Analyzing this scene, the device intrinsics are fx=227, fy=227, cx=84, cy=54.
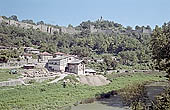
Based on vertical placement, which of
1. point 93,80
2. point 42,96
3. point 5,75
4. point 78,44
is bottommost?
point 42,96

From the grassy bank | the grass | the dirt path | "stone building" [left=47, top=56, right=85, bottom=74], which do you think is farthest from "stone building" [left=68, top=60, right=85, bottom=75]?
the grass

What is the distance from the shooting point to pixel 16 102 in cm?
2198

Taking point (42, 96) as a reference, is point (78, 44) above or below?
above

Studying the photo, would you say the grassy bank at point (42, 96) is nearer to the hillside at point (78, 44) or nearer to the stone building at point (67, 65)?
the stone building at point (67, 65)

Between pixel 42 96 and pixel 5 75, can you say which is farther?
pixel 5 75

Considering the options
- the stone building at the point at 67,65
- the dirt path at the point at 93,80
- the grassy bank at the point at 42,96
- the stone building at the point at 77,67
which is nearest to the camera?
the grassy bank at the point at 42,96

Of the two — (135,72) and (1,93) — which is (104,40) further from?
(1,93)

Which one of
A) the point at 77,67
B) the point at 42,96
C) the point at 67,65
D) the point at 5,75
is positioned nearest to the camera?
the point at 42,96

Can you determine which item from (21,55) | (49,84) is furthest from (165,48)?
(21,55)

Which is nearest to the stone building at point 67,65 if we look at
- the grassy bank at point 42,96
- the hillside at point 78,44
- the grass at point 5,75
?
the grass at point 5,75

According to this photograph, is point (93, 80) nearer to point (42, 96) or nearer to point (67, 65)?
point (67, 65)

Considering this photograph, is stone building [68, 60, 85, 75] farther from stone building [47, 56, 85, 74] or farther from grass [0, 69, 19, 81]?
→ grass [0, 69, 19, 81]

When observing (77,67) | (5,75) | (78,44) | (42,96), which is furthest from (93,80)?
(78,44)

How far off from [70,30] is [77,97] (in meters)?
76.1
